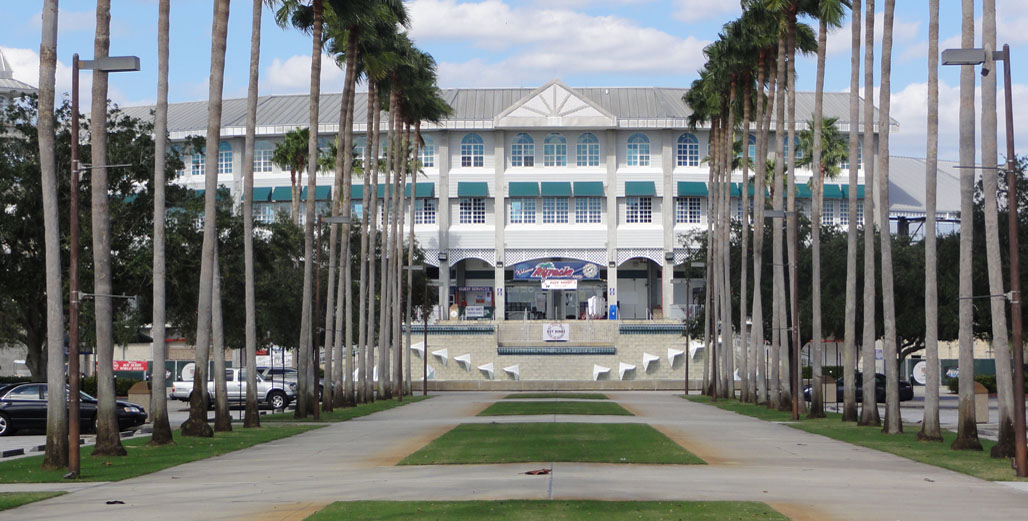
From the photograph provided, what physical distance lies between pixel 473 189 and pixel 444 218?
3171mm

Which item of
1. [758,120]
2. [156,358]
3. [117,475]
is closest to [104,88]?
[156,358]

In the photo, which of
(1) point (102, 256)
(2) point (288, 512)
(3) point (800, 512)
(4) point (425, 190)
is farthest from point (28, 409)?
(4) point (425, 190)

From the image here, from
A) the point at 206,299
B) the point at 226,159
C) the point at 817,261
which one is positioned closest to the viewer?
the point at 206,299

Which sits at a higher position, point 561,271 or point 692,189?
point 692,189

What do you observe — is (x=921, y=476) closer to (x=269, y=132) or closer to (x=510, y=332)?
(x=510, y=332)

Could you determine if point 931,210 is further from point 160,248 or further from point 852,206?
point 160,248

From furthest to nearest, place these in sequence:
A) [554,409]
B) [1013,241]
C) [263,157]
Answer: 1. [263,157]
2. [554,409]
3. [1013,241]

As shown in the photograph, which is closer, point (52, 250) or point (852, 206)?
point (52, 250)

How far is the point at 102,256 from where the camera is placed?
24.0 meters

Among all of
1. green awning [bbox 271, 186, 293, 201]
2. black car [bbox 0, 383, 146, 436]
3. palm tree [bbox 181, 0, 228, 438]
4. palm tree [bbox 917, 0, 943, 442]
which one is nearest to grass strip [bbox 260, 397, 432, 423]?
black car [bbox 0, 383, 146, 436]

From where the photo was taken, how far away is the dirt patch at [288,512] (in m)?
15.1

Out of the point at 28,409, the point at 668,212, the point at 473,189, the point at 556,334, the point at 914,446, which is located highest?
the point at 473,189

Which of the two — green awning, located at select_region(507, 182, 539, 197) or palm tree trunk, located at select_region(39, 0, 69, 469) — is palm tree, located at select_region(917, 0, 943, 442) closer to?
palm tree trunk, located at select_region(39, 0, 69, 469)

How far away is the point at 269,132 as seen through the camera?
339 feet
